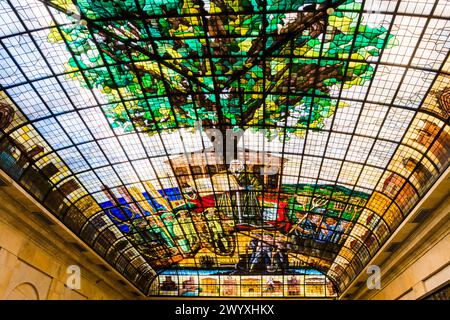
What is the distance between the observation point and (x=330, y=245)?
117 ft

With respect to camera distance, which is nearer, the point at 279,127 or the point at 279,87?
the point at 279,87

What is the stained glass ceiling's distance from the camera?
15125mm

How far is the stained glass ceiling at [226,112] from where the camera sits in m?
15.1

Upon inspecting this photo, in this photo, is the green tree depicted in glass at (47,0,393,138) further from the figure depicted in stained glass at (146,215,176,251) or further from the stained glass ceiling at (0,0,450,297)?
the figure depicted in stained glass at (146,215,176,251)

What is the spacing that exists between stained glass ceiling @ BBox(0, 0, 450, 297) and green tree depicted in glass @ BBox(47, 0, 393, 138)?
67mm

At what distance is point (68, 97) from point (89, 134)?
3289 mm

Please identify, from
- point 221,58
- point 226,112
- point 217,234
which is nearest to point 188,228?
point 217,234

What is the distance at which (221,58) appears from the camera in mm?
17344

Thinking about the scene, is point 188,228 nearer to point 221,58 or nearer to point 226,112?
point 226,112

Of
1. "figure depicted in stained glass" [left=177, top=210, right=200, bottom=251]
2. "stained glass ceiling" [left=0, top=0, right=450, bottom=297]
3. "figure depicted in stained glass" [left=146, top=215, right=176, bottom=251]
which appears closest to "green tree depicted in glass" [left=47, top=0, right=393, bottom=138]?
"stained glass ceiling" [left=0, top=0, right=450, bottom=297]

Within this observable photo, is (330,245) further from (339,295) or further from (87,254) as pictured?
(87,254)

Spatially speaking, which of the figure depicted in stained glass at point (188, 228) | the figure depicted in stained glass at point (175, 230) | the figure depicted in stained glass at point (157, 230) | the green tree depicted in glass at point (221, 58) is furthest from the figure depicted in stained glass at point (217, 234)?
the green tree depicted in glass at point (221, 58)
